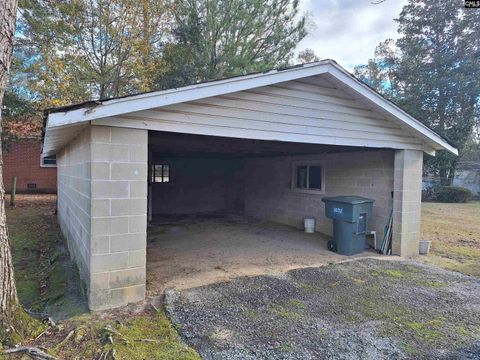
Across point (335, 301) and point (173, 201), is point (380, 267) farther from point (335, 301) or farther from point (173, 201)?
point (173, 201)

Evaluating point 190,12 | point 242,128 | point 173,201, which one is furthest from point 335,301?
point 190,12

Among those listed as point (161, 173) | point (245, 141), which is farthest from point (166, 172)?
point (245, 141)

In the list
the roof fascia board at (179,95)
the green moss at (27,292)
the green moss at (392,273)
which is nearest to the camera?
the roof fascia board at (179,95)

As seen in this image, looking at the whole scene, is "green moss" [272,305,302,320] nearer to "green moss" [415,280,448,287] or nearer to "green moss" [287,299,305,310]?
"green moss" [287,299,305,310]

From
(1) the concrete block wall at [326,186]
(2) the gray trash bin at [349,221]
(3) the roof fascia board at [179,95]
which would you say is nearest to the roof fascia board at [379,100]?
(3) the roof fascia board at [179,95]

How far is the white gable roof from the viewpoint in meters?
3.50

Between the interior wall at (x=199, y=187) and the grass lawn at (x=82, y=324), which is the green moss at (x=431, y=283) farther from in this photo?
the interior wall at (x=199, y=187)

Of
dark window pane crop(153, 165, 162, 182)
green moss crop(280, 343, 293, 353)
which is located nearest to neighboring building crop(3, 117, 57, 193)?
dark window pane crop(153, 165, 162, 182)

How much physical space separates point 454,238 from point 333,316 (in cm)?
670

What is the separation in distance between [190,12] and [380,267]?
44.8ft

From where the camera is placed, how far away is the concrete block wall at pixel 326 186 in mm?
7117

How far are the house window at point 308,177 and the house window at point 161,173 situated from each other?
563 centimetres

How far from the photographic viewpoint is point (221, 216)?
12.3m

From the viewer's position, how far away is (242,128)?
468 cm
